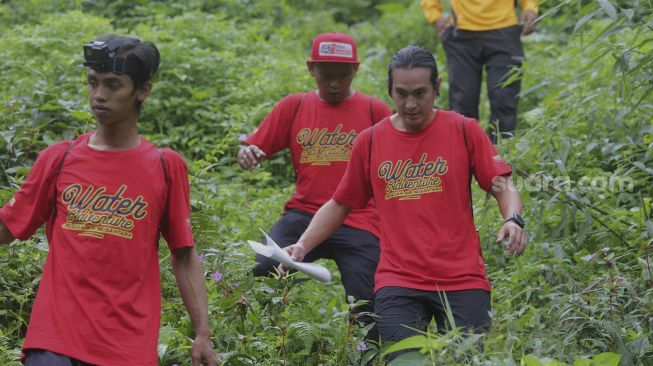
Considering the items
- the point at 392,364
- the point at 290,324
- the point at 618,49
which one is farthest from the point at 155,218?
the point at 618,49

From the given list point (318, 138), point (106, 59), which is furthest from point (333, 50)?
point (106, 59)

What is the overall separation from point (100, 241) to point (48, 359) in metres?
0.51

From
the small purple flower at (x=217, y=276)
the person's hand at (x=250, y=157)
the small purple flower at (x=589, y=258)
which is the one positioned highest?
the person's hand at (x=250, y=157)

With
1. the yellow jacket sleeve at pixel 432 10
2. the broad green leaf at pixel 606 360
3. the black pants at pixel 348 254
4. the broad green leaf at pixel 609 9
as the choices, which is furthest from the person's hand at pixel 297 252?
the yellow jacket sleeve at pixel 432 10

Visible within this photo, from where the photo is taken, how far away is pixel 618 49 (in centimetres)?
622

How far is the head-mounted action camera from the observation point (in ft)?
13.8

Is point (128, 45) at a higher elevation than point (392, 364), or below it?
higher

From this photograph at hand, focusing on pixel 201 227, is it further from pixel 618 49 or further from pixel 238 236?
Answer: pixel 618 49

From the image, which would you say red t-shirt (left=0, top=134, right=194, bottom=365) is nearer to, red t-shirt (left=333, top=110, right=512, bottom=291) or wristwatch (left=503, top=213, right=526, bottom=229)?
red t-shirt (left=333, top=110, right=512, bottom=291)

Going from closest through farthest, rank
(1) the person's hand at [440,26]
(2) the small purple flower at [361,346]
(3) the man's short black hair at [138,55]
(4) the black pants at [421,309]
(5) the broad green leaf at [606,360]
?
(3) the man's short black hair at [138,55] < (5) the broad green leaf at [606,360] < (4) the black pants at [421,309] < (2) the small purple flower at [361,346] < (1) the person's hand at [440,26]

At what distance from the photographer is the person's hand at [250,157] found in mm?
6133

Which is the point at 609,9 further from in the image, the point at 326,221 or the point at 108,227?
the point at 108,227

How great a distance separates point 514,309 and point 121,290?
2939mm

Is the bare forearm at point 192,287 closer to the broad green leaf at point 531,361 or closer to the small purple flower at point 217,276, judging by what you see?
the small purple flower at point 217,276
